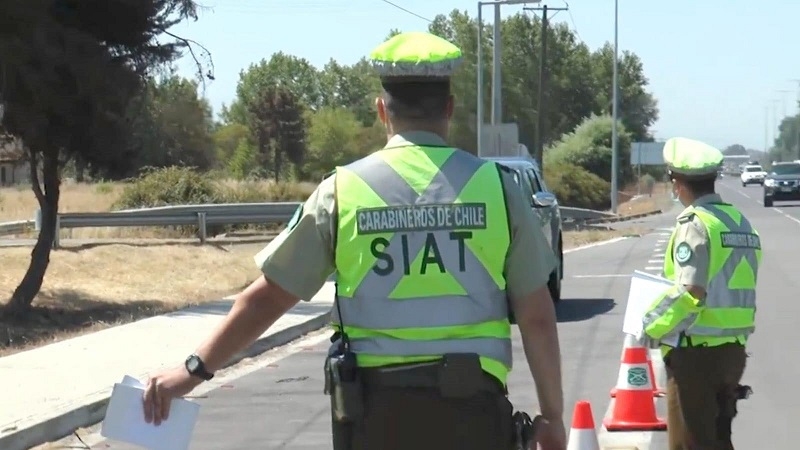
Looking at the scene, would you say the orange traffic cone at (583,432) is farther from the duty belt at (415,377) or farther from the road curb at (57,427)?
the duty belt at (415,377)

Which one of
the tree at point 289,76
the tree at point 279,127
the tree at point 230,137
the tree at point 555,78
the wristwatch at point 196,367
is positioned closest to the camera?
the wristwatch at point 196,367

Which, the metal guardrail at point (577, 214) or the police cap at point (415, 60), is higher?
the police cap at point (415, 60)

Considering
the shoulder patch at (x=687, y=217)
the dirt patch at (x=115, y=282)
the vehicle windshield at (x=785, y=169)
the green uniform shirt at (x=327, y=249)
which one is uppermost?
the green uniform shirt at (x=327, y=249)

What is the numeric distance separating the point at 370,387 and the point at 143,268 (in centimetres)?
2015

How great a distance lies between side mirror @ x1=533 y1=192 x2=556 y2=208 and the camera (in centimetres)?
1702

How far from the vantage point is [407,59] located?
3.55 metres

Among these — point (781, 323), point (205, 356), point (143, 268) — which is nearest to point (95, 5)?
point (143, 268)

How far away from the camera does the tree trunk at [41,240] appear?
57.4 ft

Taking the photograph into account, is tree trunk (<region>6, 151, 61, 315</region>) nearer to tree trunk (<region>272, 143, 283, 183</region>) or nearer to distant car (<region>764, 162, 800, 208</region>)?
distant car (<region>764, 162, 800, 208</region>)

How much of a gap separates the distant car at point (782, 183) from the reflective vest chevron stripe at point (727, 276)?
170 feet

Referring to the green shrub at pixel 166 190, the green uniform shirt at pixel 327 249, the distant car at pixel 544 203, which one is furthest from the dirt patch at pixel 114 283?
the green shrub at pixel 166 190

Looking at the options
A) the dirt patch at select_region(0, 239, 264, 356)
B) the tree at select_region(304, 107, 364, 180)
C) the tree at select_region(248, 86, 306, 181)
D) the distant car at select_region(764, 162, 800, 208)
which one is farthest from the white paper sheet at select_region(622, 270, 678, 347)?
the tree at select_region(304, 107, 364, 180)

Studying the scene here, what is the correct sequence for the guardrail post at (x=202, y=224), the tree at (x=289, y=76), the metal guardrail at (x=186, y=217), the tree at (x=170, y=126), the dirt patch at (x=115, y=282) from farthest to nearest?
1. the tree at (x=289, y=76)
2. the guardrail post at (x=202, y=224)
3. the metal guardrail at (x=186, y=217)
4. the tree at (x=170, y=126)
5. the dirt patch at (x=115, y=282)

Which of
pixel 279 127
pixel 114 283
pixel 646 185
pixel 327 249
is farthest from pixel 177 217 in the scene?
pixel 646 185
